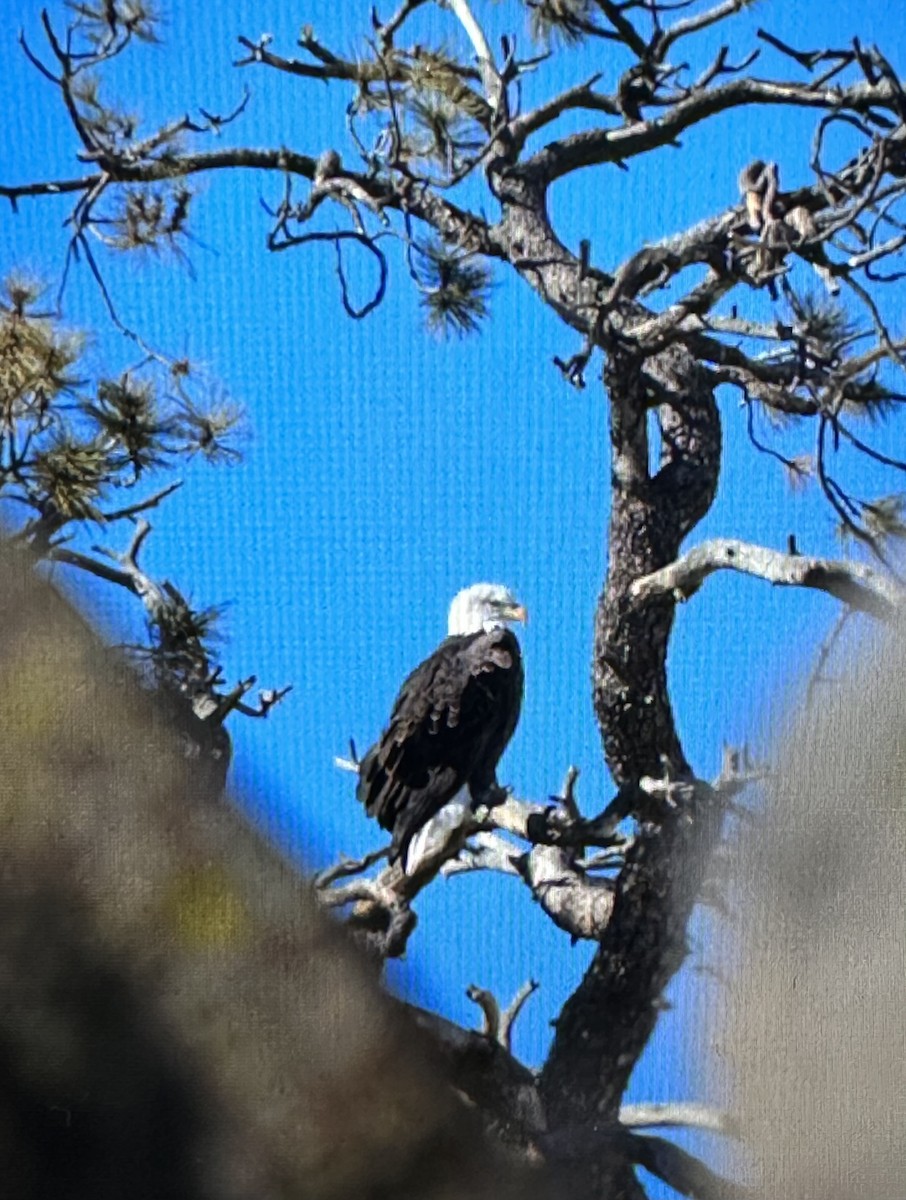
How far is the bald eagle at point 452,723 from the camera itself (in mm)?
2195

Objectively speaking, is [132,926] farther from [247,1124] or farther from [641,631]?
[641,631]

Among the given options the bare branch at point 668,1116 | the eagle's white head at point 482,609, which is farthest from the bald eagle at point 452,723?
the bare branch at point 668,1116

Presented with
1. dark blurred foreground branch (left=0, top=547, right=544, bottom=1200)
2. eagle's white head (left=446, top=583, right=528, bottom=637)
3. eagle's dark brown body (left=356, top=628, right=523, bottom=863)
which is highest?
eagle's white head (left=446, top=583, right=528, bottom=637)

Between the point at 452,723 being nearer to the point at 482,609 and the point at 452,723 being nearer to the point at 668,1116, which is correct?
the point at 482,609

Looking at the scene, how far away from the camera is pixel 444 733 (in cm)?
225

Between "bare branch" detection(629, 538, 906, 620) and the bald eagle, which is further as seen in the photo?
the bald eagle

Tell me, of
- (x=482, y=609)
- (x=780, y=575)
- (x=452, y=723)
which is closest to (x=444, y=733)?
(x=452, y=723)

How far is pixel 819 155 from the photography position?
2.13 m

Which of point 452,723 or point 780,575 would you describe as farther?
point 452,723

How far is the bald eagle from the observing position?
7.20ft

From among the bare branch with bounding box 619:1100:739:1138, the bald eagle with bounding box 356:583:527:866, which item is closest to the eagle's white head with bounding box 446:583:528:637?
the bald eagle with bounding box 356:583:527:866

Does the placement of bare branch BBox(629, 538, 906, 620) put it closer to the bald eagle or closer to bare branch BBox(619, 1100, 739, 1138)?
the bald eagle

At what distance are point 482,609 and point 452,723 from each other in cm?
18

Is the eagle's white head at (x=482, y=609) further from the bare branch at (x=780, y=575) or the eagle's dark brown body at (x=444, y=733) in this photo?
the bare branch at (x=780, y=575)
